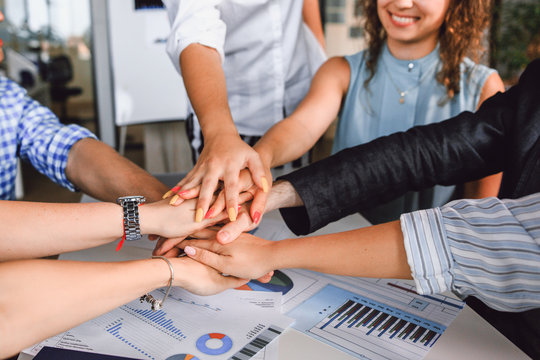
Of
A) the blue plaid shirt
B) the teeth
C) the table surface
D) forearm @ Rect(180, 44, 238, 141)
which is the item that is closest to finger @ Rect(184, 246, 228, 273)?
the table surface

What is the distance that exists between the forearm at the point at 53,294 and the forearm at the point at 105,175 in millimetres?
435

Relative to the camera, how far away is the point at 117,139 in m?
4.46

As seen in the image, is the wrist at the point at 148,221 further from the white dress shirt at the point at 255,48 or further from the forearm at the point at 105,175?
the white dress shirt at the point at 255,48

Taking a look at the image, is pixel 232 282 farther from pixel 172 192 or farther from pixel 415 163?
pixel 415 163

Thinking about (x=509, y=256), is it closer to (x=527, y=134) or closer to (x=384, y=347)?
(x=384, y=347)

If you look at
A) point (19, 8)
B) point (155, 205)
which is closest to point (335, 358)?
point (155, 205)

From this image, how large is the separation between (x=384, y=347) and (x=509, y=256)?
248 mm

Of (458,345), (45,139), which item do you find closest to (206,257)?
(458,345)

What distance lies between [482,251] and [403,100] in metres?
0.83

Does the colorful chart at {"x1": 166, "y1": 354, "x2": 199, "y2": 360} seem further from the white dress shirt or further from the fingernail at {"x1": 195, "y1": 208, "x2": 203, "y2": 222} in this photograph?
the white dress shirt

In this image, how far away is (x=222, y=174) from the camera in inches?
44.1

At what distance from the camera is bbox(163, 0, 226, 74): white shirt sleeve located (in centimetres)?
138

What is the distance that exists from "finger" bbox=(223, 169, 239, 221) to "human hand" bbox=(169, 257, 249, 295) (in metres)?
0.15

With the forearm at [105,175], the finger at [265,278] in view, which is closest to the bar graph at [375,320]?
the finger at [265,278]
